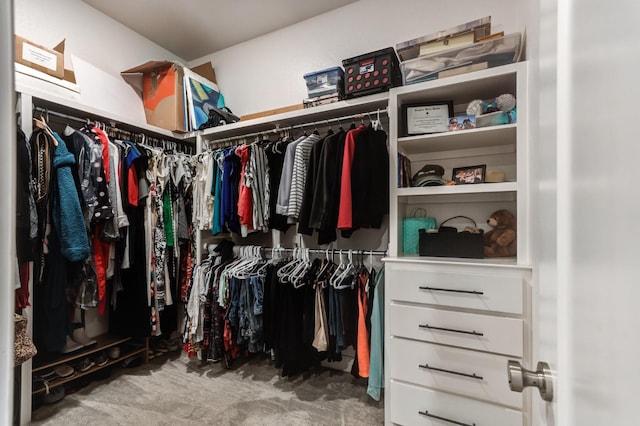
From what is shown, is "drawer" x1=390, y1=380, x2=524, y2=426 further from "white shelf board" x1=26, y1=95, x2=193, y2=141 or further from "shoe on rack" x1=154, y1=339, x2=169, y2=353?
"white shelf board" x1=26, y1=95, x2=193, y2=141

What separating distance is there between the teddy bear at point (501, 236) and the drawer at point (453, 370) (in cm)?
61

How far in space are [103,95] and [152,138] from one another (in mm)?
518

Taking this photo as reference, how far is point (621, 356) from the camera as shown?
0.29m

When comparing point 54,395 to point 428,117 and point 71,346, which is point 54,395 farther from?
point 428,117

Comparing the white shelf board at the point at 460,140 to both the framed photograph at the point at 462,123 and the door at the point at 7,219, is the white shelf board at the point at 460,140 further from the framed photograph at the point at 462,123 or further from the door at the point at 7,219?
the door at the point at 7,219

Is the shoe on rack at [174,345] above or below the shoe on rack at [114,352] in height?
below

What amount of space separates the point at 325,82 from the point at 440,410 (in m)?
2.13

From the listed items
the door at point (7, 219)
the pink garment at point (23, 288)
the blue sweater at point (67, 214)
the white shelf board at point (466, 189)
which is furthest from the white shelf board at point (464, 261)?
the pink garment at point (23, 288)

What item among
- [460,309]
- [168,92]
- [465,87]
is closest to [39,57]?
[168,92]

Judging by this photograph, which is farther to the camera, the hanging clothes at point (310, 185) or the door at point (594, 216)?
the hanging clothes at point (310, 185)

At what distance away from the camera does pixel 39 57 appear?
6.03ft

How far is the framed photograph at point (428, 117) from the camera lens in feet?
5.78

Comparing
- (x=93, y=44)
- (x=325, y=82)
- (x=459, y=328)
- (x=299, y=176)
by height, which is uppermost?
(x=93, y=44)

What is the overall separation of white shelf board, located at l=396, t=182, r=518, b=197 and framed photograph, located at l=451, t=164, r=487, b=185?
0.32ft
